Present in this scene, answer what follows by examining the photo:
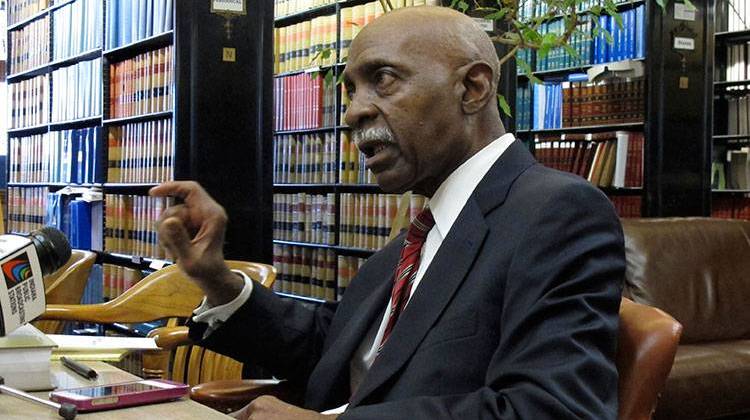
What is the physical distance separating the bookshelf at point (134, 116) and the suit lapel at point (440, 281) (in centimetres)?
266

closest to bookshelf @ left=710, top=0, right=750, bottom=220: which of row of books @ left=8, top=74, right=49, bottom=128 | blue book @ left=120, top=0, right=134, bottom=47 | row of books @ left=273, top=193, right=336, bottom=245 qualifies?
row of books @ left=273, top=193, right=336, bottom=245

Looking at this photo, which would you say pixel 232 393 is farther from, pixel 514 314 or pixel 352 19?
pixel 352 19

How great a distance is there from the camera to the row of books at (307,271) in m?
5.61

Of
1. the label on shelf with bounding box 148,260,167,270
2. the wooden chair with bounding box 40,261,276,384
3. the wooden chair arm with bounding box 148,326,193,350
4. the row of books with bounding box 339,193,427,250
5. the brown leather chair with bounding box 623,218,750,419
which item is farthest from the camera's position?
the row of books with bounding box 339,193,427,250

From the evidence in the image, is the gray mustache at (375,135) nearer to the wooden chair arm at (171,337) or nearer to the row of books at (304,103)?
the wooden chair arm at (171,337)

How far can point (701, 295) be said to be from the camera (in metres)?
3.79

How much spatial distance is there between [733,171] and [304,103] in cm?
286

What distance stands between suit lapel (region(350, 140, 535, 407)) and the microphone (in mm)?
472

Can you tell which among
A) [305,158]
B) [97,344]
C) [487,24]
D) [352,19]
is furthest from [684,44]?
[97,344]

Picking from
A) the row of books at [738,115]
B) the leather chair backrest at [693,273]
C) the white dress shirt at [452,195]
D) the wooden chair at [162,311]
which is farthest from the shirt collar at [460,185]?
the row of books at [738,115]

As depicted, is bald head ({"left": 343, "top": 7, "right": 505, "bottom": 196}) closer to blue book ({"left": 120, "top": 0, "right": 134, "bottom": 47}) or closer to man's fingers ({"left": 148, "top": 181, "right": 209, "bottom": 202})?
man's fingers ({"left": 148, "top": 181, "right": 209, "bottom": 202})

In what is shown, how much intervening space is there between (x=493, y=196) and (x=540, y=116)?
4733mm

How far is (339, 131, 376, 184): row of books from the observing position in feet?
17.6

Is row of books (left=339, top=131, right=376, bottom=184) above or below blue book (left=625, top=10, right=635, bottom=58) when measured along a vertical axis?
below
